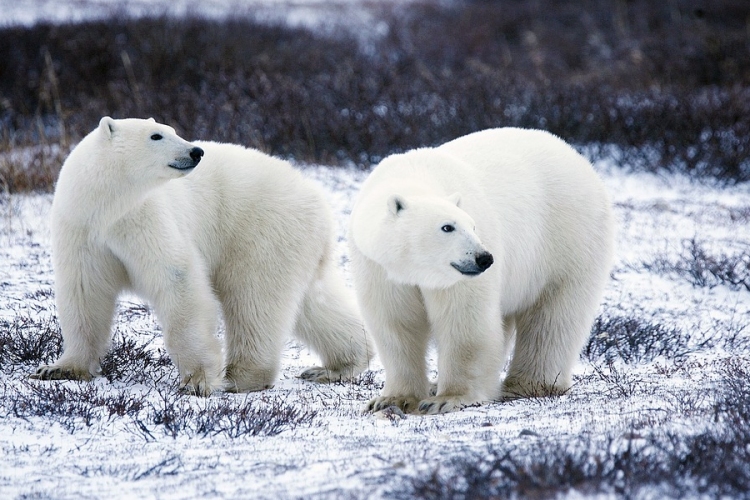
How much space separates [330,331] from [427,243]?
4.95 ft

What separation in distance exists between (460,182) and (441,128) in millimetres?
5512

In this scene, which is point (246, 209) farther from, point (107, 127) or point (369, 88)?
point (369, 88)

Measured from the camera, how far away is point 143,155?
3584 mm

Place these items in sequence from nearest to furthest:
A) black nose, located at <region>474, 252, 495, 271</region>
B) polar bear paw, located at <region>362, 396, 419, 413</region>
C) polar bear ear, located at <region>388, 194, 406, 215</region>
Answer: black nose, located at <region>474, 252, 495, 271</region>
polar bear ear, located at <region>388, 194, 406, 215</region>
polar bear paw, located at <region>362, 396, 419, 413</region>

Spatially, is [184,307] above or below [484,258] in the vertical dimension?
below

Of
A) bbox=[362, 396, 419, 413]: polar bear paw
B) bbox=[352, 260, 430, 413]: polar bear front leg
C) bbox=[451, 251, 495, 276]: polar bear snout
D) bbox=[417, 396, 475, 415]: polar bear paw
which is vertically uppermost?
bbox=[451, 251, 495, 276]: polar bear snout

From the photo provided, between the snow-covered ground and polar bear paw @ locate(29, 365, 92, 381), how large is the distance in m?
0.08

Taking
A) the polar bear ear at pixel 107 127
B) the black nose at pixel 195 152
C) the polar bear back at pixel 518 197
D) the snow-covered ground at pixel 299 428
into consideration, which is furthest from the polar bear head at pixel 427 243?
the polar bear ear at pixel 107 127

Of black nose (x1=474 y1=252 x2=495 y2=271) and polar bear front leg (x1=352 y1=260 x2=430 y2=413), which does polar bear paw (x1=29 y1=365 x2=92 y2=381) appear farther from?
black nose (x1=474 y1=252 x2=495 y2=271)

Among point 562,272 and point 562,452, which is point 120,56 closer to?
point 562,272

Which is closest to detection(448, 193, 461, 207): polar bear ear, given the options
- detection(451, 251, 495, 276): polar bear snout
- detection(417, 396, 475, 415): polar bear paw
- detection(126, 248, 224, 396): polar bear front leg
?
detection(451, 251, 495, 276): polar bear snout

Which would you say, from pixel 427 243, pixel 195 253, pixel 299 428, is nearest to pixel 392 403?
pixel 299 428

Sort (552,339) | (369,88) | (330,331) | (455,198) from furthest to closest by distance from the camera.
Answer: (369,88) → (330,331) → (552,339) → (455,198)

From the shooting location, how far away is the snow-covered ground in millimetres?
2391
